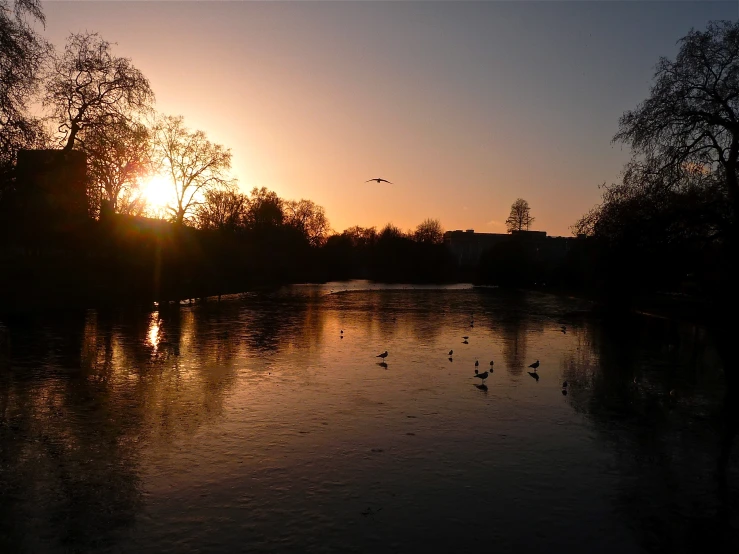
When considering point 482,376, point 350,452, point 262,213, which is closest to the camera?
point 350,452

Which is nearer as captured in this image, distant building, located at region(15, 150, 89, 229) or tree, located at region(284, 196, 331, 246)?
distant building, located at region(15, 150, 89, 229)

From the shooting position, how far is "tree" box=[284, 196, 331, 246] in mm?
153375

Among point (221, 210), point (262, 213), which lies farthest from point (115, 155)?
point (262, 213)

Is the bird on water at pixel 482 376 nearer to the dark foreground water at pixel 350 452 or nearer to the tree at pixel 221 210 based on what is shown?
the dark foreground water at pixel 350 452

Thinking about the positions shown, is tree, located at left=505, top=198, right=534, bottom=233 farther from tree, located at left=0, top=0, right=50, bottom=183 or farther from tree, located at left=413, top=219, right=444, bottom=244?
tree, located at left=0, top=0, right=50, bottom=183

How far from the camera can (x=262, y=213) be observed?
12125 cm

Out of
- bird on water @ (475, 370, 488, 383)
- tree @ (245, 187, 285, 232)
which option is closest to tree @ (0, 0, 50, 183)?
bird on water @ (475, 370, 488, 383)

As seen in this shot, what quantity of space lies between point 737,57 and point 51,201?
47313 millimetres

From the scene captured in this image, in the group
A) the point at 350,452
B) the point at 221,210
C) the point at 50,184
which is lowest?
the point at 350,452

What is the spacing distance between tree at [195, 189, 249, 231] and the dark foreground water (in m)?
54.6

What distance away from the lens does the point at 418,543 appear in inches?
281

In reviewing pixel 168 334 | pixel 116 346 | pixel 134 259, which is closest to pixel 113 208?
pixel 134 259

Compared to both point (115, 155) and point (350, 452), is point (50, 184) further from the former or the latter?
point (350, 452)

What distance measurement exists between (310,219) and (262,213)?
3711cm
